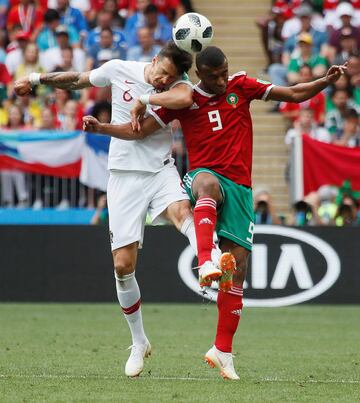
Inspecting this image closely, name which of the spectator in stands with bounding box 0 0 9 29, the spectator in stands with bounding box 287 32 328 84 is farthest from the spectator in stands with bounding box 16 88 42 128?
the spectator in stands with bounding box 287 32 328 84

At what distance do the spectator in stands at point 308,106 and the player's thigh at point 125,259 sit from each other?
10206 mm

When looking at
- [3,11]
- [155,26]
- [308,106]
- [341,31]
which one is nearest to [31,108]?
[155,26]

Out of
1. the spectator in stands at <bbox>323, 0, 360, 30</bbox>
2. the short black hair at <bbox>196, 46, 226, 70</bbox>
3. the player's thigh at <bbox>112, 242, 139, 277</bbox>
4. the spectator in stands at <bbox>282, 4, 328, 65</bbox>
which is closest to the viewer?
the short black hair at <bbox>196, 46, 226, 70</bbox>

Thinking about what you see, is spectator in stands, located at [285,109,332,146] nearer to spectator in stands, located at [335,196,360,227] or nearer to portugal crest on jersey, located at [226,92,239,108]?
spectator in stands, located at [335,196,360,227]

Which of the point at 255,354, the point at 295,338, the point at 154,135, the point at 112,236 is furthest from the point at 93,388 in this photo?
the point at 295,338

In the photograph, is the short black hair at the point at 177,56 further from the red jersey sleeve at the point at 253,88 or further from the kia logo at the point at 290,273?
the kia logo at the point at 290,273

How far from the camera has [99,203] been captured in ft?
59.5

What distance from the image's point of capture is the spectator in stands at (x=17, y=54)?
71.3 feet

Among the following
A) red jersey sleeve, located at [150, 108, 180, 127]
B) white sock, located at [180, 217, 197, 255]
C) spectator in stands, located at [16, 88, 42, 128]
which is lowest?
spectator in stands, located at [16, 88, 42, 128]

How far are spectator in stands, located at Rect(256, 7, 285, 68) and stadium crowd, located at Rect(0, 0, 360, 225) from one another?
19 mm

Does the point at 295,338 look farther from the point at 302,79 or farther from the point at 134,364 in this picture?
the point at 302,79

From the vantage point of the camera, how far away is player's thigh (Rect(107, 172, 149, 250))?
9961mm

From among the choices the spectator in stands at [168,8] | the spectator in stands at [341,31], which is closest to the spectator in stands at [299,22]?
the spectator in stands at [341,31]

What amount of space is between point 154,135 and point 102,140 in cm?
799
